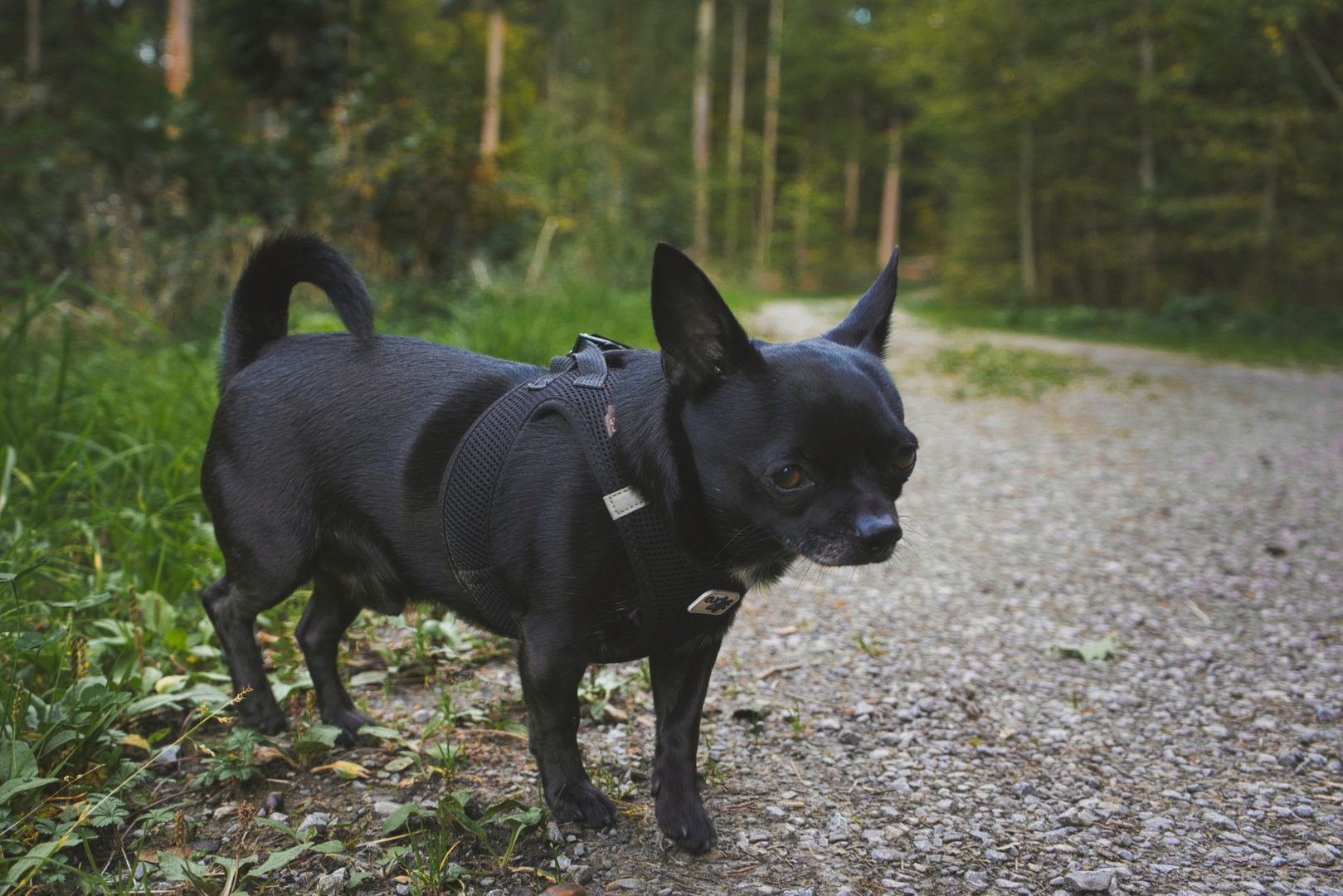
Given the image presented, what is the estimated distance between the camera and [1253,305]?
46.5 ft

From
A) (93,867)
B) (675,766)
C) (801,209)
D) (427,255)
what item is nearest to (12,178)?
(427,255)

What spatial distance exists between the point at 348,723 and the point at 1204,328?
15.5m

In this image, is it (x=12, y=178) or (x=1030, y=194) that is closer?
(x=12, y=178)

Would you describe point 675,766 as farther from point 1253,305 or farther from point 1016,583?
point 1253,305

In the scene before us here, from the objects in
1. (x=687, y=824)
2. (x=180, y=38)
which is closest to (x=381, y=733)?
(x=687, y=824)

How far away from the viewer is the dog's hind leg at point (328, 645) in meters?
2.32

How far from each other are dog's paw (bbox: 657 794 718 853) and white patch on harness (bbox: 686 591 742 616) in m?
0.47

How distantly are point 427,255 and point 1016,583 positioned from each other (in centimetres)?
680

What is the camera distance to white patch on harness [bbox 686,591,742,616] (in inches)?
70.2

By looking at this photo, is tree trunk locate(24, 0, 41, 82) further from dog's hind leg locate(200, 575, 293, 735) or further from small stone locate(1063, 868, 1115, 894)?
small stone locate(1063, 868, 1115, 894)

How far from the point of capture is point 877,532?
159cm

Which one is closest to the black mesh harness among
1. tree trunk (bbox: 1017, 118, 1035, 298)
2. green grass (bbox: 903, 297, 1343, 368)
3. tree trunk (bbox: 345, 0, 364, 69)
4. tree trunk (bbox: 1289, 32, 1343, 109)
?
tree trunk (bbox: 345, 0, 364, 69)

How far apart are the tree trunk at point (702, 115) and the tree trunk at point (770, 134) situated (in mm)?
2700

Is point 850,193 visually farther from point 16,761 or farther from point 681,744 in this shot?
point 16,761
